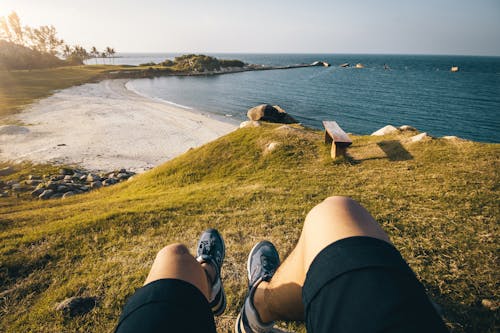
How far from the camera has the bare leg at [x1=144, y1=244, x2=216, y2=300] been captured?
186 centimetres

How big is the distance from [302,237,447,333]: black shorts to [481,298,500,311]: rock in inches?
122

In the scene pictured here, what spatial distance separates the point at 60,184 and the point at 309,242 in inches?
670

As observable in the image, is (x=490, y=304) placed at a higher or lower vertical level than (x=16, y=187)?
higher

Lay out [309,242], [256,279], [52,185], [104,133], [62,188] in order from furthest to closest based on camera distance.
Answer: [104,133] < [52,185] < [62,188] < [256,279] < [309,242]

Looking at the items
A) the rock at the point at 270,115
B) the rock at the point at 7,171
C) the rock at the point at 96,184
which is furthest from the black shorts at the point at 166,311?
the rock at the point at 270,115

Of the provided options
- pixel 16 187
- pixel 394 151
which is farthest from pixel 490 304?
pixel 16 187

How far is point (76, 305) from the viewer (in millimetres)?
3594

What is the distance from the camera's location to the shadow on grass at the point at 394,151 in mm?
8649

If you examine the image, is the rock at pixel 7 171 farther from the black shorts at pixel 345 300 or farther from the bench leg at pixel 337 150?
the black shorts at pixel 345 300

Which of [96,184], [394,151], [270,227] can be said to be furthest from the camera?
[96,184]

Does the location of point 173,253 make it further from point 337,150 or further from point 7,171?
point 7,171

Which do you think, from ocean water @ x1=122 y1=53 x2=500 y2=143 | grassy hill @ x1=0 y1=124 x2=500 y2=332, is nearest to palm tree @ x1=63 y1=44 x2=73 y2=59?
ocean water @ x1=122 y1=53 x2=500 y2=143

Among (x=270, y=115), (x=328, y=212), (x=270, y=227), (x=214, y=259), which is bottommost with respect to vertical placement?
(x=270, y=115)

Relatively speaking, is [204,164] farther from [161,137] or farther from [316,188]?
[161,137]
